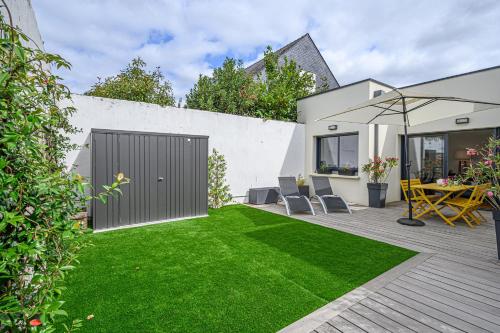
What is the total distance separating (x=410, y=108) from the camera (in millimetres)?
6629

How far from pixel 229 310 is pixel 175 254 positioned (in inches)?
70.3

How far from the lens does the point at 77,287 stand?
296cm

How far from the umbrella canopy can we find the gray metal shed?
3.70 metres

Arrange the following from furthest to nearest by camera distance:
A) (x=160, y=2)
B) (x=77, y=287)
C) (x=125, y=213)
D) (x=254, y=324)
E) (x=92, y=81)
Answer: (x=92, y=81), (x=160, y=2), (x=125, y=213), (x=77, y=287), (x=254, y=324)

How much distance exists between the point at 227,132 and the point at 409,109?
530 centimetres

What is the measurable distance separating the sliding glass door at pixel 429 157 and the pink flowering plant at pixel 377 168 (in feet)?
4.64

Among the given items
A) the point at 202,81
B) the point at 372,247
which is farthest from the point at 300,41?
the point at 372,247

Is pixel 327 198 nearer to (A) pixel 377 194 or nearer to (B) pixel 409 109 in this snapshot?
(A) pixel 377 194

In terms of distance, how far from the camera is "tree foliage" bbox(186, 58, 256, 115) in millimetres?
10555

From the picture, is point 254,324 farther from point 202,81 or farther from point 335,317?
point 202,81

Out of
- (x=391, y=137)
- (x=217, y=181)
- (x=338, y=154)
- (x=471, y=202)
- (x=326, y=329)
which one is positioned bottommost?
(x=326, y=329)

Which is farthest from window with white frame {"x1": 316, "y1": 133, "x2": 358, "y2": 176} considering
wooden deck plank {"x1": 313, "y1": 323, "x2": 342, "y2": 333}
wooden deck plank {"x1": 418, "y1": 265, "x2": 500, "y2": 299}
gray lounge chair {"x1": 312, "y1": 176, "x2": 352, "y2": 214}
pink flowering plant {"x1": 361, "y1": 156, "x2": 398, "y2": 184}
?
wooden deck plank {"x1": 313, "y1": 323, "x2": 342, "y2": 333}

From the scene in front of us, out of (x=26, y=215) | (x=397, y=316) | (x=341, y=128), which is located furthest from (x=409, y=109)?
(x=26, y=215)

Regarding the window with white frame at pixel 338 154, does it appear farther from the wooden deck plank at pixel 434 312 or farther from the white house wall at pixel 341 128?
the wooden deck plank at pixel 434 312
